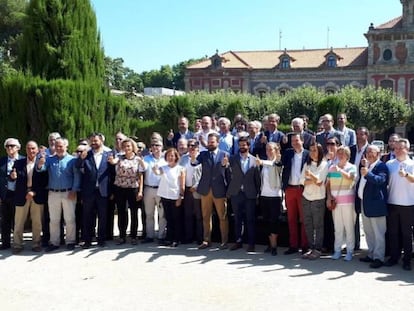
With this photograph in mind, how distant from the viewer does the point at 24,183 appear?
8297 millimetres

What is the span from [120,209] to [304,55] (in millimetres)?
46128

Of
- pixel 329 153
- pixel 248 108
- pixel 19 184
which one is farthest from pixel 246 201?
pixel 248 108

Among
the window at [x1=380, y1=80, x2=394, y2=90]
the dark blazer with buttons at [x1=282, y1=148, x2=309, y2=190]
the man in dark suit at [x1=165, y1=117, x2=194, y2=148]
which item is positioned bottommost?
the dark blazer with buttons at [x1=282, y1=148, x2=309, y2=190]

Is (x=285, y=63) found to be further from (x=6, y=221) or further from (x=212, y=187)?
(x=6, y=221)

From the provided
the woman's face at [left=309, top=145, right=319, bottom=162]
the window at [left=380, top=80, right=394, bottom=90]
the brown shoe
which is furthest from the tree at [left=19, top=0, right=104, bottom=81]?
the window at [left=380, top=80, right=394, bottom=90]

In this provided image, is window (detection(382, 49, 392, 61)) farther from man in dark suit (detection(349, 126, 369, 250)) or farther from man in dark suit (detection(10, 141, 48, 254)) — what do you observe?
man in dark suit (detection(10, 141, 48, 254))

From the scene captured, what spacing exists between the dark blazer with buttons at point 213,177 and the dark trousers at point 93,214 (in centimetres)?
166

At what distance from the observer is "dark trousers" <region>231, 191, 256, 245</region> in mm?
8141

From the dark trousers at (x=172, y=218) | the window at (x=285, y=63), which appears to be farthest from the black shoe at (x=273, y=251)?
the window at (x=285, y=63)

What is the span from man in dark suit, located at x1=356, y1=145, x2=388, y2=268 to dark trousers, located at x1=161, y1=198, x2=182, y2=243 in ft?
9.88

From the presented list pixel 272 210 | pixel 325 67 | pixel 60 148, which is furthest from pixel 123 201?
pixel 325 67

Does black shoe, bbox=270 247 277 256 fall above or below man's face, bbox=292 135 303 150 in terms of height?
below

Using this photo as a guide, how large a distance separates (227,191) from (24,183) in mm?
3304

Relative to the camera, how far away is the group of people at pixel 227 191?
7.28 meters
